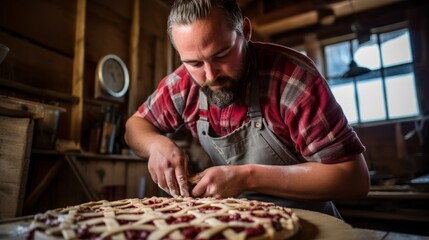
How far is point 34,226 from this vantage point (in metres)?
0.89

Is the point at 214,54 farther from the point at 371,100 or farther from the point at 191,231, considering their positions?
the point at 371,100

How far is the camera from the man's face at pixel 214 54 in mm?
1262

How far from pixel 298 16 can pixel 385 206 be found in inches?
122

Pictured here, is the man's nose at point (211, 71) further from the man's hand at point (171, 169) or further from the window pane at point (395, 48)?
the window pane at point (395, 48)

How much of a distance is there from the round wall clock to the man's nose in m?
1.84

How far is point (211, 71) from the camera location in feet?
4.35

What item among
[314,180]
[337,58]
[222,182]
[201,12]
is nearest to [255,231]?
[222,182]

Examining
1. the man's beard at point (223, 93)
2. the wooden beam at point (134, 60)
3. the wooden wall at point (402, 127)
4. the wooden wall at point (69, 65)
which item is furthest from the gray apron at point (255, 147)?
the wooden wall at point (402, 127)

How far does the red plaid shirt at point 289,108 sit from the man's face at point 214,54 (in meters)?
0.13

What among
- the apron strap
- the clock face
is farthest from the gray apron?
the clock face

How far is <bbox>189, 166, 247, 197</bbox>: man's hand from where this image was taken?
1.22 m

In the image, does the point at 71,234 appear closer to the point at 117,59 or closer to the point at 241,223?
the point at 241,223

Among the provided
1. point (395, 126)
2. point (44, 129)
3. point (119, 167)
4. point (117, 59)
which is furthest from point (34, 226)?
point (395, 126)

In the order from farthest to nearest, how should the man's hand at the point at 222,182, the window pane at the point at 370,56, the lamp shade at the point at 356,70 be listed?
the window pane at the point at 370,56 → the lamp shade at the point at 356,70 → the man's hand at the point at 222,182
